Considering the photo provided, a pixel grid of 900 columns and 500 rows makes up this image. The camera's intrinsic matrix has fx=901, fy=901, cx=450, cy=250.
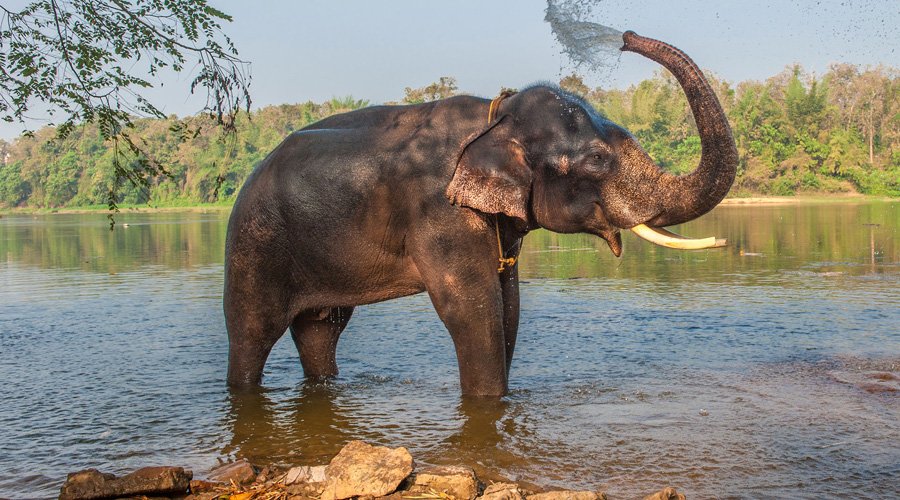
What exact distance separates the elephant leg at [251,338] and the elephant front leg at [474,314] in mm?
1353

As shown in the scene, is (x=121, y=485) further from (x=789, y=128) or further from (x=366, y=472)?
(x=789, y=128)

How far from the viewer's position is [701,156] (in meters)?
5.14

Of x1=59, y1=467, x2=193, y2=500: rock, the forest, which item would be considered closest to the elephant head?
x1=59, y1=467, x2=193, y2=500: rock

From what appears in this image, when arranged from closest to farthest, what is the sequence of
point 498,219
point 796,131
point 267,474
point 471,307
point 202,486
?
point 202,486, point 267,474, point 471,307, point 498,219, point 796,131

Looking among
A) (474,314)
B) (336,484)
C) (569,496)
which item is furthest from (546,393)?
(336,484)

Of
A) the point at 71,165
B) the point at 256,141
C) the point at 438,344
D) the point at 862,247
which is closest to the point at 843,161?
the point at 862,247

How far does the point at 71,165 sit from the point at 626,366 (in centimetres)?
8875

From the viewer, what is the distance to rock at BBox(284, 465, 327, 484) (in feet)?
14.8

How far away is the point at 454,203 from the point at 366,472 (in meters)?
1.98

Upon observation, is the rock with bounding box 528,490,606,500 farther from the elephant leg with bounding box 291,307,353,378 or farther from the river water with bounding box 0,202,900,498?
the elephant leg with bounding box 291,307,353,378

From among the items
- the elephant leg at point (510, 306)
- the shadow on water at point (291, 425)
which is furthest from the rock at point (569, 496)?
the elephant leg at point (510, 306)

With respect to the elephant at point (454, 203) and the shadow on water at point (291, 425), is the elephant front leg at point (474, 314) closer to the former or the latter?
the elephant at point (454, 203)

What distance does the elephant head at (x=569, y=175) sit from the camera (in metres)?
5.59

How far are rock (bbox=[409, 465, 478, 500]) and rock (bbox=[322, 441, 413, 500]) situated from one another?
8cm
